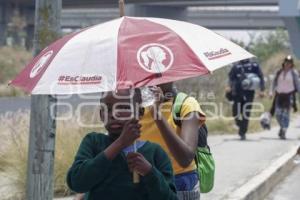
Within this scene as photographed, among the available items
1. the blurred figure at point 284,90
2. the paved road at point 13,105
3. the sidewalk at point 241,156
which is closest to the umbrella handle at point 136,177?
the sidewalk at point 241,156

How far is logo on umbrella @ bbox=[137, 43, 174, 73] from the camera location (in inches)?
143

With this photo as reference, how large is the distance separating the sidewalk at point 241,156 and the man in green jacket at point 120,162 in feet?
13.6

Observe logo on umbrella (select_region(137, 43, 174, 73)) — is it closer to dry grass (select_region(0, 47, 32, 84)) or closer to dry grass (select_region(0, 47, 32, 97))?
dry grass (select_region(0, 47, 32, 97))

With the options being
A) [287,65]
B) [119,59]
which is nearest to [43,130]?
[119,59]

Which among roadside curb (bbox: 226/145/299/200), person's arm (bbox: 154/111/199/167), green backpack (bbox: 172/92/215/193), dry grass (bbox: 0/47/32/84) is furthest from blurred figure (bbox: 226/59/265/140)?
dry grass (bbox: 0/47/32/84)

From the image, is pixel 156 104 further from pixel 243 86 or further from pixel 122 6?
pixel 243 86

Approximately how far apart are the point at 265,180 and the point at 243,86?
4881mm

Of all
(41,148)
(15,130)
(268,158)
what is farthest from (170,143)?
(268,158)

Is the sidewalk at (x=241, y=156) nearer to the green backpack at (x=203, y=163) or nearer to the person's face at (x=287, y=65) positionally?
the person's face at (x=287, y=65)

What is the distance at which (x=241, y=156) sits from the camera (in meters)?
11.6

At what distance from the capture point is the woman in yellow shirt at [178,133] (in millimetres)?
3914

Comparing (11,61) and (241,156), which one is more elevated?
(11,61)

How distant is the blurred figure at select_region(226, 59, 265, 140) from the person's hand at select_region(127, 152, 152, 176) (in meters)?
10.5

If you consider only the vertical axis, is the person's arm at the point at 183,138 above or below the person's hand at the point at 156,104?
below
